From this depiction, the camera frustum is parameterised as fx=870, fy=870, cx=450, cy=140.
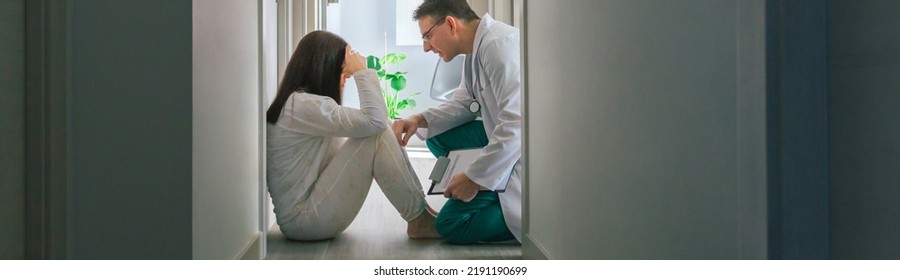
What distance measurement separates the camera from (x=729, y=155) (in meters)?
0.97

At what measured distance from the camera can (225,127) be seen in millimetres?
1926

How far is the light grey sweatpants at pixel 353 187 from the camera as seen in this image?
2.85 m

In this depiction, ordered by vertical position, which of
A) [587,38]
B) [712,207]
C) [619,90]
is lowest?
[712,207]

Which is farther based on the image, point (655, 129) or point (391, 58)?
point (391, 58)

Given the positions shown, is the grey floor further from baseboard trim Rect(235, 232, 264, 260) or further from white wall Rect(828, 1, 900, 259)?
white wall Rect(828, 1, 900, 259)

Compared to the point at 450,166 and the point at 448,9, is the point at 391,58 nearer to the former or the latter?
the point at 448,9

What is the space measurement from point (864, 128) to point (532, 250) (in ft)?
5.13

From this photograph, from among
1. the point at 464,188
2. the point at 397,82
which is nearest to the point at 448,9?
the point at 464,188
